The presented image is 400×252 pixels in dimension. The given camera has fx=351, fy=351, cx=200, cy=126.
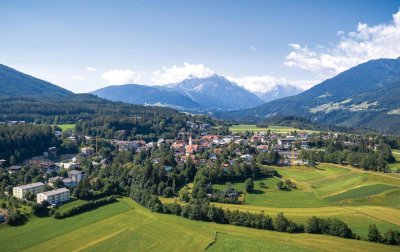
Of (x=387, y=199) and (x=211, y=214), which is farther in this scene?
(x=387, y=199)

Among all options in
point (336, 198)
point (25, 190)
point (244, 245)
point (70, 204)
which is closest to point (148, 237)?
point (244, 245)

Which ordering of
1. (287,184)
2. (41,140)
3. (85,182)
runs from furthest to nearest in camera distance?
(41,140)
(287,184)
(85,182)

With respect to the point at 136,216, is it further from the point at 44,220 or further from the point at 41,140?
the point at 41,140

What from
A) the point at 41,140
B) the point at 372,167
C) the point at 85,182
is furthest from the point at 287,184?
the point at 41,140

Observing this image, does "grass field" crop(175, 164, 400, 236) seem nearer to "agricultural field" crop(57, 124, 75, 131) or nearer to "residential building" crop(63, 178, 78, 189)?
"residential building" crop(63, 178, 78, 189)

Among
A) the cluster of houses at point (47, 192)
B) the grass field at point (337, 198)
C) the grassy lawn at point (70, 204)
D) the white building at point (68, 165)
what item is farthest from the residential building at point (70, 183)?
the grass field at point (337, 198)

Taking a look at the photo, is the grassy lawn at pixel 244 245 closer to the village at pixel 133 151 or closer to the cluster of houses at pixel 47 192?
the village at pixel 133 151
